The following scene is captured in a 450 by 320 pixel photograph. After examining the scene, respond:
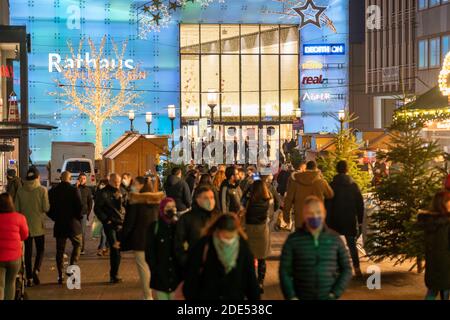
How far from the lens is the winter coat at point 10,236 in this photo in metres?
10.9

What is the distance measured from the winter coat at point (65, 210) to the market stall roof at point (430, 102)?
23.2 ft

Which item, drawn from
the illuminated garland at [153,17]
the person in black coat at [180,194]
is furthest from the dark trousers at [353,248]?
the illuminated garland at [153,17]

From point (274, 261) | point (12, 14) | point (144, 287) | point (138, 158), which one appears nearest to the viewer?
point (144, 287)

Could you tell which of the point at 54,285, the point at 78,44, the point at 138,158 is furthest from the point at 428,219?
the point at 78,44

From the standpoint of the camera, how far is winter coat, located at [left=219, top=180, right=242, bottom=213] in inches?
595

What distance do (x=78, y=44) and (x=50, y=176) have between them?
14.9 m

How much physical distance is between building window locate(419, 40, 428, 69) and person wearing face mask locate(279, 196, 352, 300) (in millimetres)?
40142

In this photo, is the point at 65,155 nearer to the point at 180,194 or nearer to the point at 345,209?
the point at 180,194

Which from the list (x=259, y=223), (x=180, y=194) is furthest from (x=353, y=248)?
(x=180, y=194)

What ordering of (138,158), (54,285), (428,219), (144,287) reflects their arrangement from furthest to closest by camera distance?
(138,158) < (54,285) < (144,287) < (428,219)

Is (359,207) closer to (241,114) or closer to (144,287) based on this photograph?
(144,287)

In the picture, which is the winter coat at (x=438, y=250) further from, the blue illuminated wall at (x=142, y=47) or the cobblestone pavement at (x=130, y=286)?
the blue illuminated wall at (x=142, y=47)

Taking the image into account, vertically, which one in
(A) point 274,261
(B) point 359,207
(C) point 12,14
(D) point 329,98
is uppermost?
(C) point 12,14
